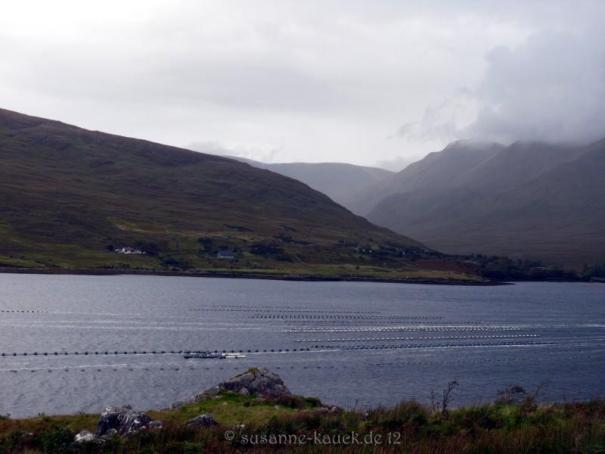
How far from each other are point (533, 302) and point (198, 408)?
135569mm

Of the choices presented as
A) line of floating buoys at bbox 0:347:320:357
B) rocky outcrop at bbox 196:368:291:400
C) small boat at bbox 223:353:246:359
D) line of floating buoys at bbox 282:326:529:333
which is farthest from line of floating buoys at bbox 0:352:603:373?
rocky outcrop at bbox 196:368:291:400

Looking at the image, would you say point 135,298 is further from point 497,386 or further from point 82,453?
point 82,453

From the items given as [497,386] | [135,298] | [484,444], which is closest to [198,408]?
[484,444]

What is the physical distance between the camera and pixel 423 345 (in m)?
80.6

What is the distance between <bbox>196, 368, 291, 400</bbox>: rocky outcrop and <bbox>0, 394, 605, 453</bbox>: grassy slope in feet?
17.8

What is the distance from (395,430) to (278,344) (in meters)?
52.4

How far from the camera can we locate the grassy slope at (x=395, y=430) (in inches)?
765

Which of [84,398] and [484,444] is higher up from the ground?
[484,444]

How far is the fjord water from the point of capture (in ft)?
168

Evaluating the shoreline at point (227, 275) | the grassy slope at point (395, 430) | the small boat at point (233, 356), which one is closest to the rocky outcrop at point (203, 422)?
the grassy slope at point (395, 430)

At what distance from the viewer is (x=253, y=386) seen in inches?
1375

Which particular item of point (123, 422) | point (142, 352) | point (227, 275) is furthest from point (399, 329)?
point (227, 275)

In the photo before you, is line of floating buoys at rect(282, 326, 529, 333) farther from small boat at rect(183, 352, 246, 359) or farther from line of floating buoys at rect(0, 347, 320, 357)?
small boat at rect(183, 352, 246, 359)

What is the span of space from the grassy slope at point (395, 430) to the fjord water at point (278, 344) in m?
11.3
